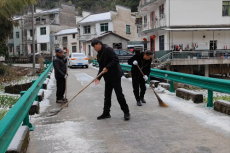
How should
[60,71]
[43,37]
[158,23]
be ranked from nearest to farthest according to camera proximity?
[60,71]
[158,23]
[43,37]

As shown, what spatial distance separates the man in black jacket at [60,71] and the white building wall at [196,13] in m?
21.1

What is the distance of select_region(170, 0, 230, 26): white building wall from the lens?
27359 mm

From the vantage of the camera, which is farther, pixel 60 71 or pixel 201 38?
pixel 201 38

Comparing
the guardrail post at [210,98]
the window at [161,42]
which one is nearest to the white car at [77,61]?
the window at [161,42]

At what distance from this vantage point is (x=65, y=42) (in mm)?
52594

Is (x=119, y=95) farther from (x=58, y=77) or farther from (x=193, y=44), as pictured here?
(x=193, y=44)

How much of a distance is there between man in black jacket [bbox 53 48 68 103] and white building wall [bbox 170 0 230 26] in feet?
69.2

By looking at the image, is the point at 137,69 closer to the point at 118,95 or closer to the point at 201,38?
the point at 118,95

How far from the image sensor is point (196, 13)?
27.5 meters

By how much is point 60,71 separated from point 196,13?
75.1ft

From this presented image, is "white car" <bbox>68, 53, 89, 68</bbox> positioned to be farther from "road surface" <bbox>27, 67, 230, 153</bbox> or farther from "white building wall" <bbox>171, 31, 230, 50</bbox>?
"road surface" <bbox>27, 67, 230, 153</bbox>

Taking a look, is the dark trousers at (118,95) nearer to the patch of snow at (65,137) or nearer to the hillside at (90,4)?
the patch of snow at (65,137)

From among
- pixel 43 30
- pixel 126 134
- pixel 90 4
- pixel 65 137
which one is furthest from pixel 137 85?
pixel 90 4

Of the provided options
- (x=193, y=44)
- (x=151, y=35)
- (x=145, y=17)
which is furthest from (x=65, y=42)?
(x=193, y=44)
